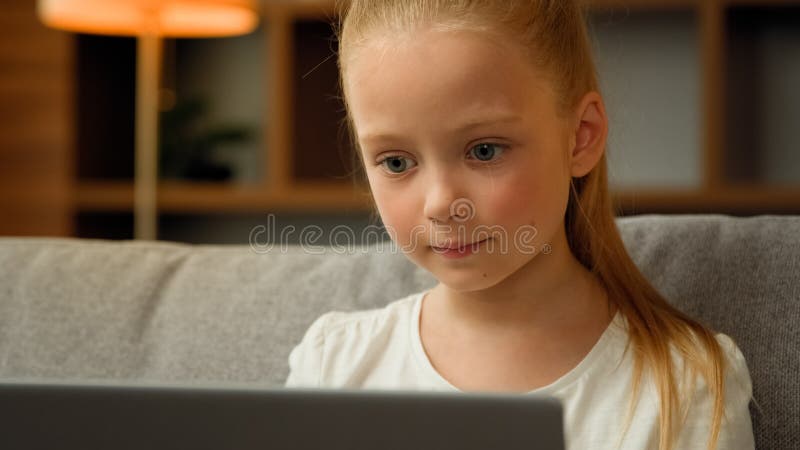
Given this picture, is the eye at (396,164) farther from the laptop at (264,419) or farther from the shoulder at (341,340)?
the laptop at (264,419)

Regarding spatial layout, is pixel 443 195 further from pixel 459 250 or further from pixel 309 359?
pixel 309 359

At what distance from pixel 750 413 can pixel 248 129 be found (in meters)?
2.80

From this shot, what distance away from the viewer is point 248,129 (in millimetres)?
3652

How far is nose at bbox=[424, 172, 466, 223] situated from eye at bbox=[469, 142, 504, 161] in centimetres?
3

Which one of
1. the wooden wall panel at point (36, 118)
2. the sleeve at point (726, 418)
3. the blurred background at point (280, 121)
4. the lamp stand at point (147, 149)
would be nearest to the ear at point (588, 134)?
the sleeve at point (726, 418)

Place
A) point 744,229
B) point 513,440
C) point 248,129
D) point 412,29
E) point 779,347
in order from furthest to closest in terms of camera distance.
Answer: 1. point 248,129
2. point 744,229
3. point 779,347
4. point 412,29
5. point 513,440

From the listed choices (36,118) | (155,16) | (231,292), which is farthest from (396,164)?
(36,118)

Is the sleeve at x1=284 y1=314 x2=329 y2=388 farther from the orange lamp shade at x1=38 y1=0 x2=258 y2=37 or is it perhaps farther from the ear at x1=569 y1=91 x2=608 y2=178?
the orange lamp shade at x1=38 y1=0 x2=258 y2=37

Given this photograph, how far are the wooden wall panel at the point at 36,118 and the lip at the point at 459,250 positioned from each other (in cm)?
278

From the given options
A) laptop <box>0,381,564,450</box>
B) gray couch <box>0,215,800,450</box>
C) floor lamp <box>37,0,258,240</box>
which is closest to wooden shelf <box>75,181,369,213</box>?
floor lamp <box>37,0,258,240</box>

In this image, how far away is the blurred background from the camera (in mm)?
3242

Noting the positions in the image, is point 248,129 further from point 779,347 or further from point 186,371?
point 779,347

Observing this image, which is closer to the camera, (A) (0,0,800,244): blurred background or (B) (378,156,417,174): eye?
(B) (378,156,417,174): eye

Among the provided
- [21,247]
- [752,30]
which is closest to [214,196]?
[752,30]
